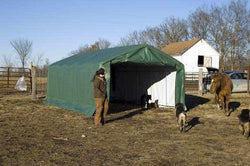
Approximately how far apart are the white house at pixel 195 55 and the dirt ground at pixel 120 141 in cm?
3070

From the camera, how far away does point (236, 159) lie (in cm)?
608

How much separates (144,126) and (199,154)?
11.4ft

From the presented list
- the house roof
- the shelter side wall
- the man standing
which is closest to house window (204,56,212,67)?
the house roof

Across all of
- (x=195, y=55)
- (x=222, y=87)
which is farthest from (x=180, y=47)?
Result: (x=222, y=87)

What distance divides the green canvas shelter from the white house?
25.3 m

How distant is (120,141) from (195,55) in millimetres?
36691

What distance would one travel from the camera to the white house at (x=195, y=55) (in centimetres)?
→ 4178

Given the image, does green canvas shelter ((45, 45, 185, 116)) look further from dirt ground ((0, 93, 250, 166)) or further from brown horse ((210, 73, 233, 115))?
brown horse ((210, 73, 233, 115))

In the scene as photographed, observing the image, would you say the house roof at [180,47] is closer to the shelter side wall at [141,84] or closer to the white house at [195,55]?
the white house at [195,55]

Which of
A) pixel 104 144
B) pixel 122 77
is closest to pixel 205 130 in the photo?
pixel 104 144

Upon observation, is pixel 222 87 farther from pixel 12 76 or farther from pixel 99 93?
pixel 12 76

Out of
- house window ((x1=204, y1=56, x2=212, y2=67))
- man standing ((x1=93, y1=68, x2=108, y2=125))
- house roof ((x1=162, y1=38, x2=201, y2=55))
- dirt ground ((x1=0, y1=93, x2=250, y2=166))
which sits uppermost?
house roof ((x1=162, y1=38, x2=201, y2=55))

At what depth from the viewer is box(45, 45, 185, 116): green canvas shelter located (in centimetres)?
1175

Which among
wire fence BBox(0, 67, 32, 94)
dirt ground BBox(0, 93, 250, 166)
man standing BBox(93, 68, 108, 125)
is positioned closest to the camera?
dirt ground BBox(0, 93, 250, 166)
